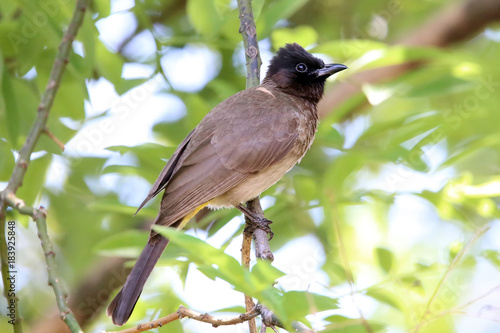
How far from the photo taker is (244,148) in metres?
3.31

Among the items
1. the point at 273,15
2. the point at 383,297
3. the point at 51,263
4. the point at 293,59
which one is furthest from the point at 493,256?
the point at 293,59

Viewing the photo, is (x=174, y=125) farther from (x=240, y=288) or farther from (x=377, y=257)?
(x=240, y=288)

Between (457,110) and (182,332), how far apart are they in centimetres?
203

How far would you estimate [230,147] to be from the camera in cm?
330

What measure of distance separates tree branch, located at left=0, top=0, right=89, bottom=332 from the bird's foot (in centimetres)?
94

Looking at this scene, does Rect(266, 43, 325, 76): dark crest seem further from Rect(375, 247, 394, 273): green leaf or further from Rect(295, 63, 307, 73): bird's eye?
Rect(375, 247, 394, 273): green leaf

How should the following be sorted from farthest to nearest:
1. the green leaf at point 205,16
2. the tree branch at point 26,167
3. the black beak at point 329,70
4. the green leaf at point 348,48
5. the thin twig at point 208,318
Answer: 1. the black beak at point 329,70
2. the green leaf at point 348,48
3. the green leaf at point 205,16
4. the tree branch at point 26,167
5. the thin twig at point 208,318

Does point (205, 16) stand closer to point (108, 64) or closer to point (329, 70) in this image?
point (108, 64)

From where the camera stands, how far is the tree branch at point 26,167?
209cm

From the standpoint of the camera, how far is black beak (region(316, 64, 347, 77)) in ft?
11.7

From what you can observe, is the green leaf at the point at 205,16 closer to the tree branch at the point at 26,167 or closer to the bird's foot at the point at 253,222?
the tree branch at the point at 26,167

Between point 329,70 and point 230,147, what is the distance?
33.5 inches

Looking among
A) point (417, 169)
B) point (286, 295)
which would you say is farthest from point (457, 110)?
point (286, 295)

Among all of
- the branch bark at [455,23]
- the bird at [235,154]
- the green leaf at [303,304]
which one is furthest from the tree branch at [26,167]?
the branch bark at [455,23]
